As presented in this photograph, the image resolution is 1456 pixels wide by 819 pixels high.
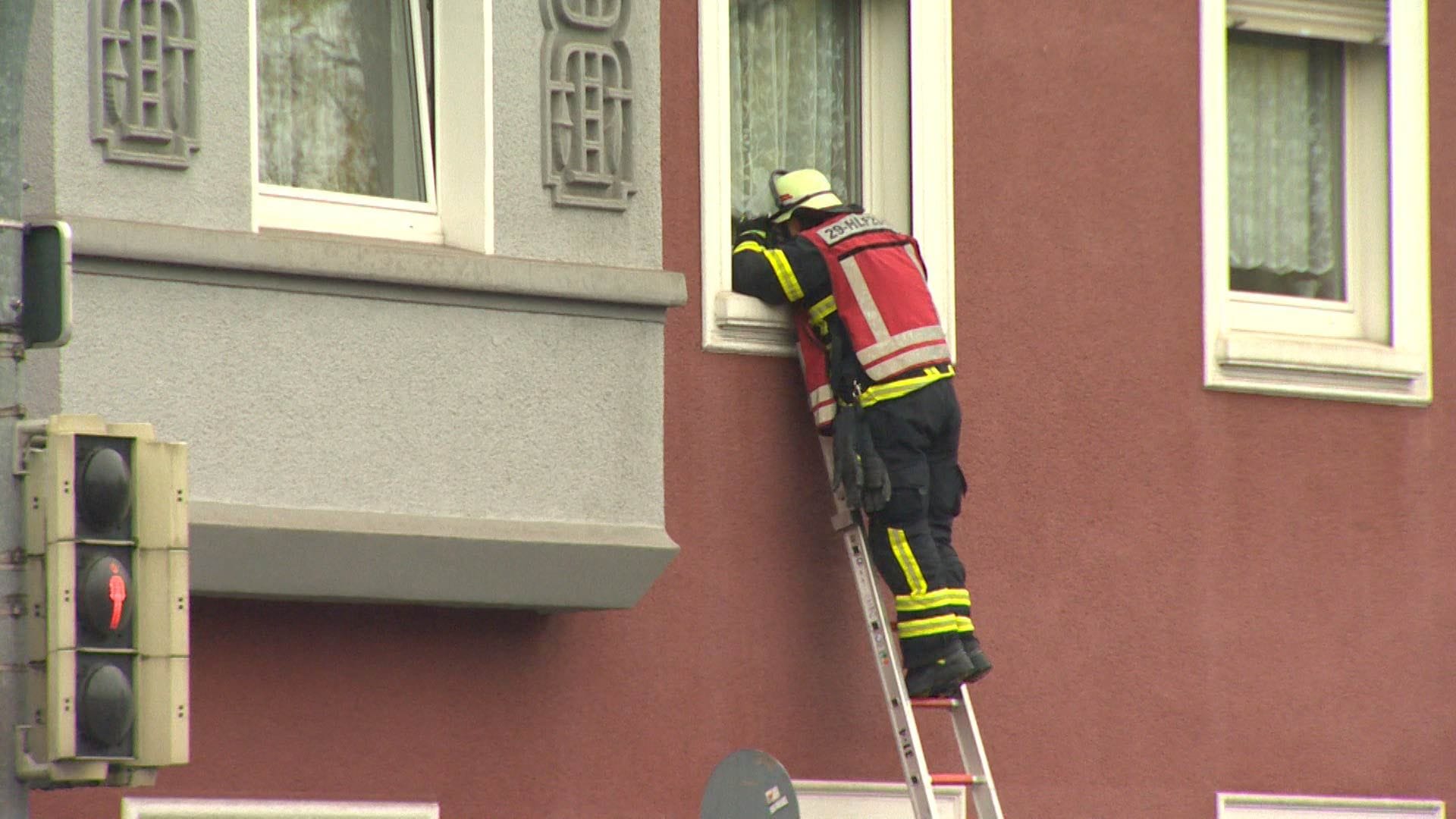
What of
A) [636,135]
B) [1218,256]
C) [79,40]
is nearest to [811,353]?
[636,135]

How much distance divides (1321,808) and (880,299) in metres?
2.88

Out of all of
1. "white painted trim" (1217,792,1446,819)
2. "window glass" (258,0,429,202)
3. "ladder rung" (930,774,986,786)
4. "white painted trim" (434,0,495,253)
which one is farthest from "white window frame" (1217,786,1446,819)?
"window glass" (258,0,429,202)

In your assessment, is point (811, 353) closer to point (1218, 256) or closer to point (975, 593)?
point (975, 593)

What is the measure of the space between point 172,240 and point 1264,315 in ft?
16.1

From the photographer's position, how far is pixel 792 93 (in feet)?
41.1

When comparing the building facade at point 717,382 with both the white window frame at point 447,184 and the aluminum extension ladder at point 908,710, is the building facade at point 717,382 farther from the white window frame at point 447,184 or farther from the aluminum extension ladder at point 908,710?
the aluminum extension ladder at point 908,710

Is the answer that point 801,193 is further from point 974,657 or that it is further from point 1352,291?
point 1352,291

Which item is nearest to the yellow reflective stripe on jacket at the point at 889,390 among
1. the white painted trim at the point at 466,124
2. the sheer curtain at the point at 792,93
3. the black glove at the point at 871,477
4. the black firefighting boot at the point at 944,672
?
the black glove at the point at 871,477

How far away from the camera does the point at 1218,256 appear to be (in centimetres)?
1298

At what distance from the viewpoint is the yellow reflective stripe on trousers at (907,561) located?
11.5 meters

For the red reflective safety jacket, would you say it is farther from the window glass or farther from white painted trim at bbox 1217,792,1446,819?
white painted trim at bbox 1217,792,1446,819

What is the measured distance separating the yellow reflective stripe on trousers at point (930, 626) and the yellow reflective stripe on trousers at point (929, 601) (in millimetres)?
39

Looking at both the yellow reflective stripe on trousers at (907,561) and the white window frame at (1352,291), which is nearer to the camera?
the yellow reflective stripe on trousers at (907,561)

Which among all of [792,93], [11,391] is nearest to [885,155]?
[792,93]
